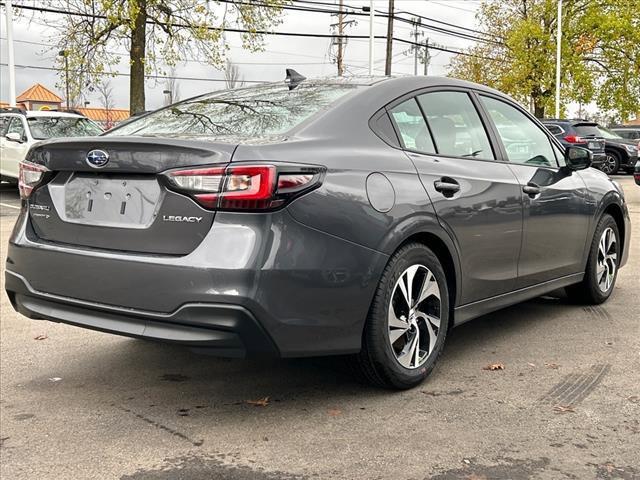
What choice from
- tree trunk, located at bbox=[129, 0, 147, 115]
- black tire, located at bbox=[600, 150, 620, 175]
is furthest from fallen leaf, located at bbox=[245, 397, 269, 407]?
black tire, located at bbox=[600, 150, 620, 175]

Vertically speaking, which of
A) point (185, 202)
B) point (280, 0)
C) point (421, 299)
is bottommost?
point (421, 299)

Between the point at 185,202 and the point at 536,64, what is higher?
the point at 536,64

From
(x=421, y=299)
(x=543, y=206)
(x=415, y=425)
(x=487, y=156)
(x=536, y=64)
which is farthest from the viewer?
(x=536, y=64)

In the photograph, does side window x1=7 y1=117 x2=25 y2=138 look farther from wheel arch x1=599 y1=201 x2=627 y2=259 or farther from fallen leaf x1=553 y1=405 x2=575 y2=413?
fallen leaf x1=553 y1=405 x2=575 y2=413

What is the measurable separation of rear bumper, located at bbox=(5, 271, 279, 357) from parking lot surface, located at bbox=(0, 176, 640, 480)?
1.01ft

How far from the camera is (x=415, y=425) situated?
10.4 ft

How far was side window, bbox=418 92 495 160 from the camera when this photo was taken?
3934 millimetres

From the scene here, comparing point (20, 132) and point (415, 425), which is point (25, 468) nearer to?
point (415, 425)

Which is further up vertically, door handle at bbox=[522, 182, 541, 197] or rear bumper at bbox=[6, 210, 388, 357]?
door handle at bbox=[522, 182, 541, 197]

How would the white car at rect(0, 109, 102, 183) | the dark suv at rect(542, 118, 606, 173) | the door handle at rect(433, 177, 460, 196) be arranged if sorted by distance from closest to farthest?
the door handle at rect(433, 177, 460, 196)
the white car at rect(0, 109, 102, 183)
the dark suv at rect(542, 118, 606, 173)

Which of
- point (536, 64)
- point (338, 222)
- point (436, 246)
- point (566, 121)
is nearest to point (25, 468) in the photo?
point (338, 222)

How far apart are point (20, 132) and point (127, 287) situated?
1252 cm

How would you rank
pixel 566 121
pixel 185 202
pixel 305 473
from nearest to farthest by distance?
pixel 305 473 < pixel 185 202 < pixel 566 121

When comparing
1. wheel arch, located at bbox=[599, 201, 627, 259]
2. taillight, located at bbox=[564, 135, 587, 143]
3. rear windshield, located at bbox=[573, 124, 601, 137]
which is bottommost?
wheel arch, located at bbox=[599, 201, 627, 259]
